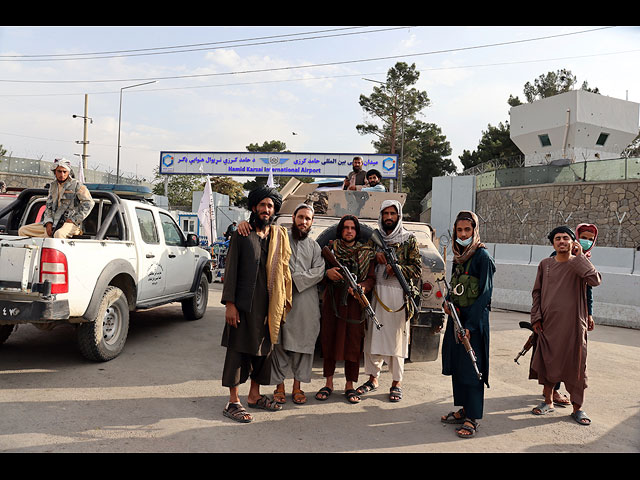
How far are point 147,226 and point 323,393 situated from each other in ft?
11.4

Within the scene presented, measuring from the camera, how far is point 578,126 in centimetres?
3162

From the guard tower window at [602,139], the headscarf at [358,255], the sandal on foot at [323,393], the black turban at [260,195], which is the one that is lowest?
the sandal on foot at [323,393]

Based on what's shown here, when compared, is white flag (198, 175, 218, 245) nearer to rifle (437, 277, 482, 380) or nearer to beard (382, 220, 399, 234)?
beard (382, 220, 399, 234)

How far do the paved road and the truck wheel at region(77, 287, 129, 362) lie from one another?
18 centimetres

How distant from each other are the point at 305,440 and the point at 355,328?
4.02 feet

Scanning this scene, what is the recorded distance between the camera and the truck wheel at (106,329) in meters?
4.87

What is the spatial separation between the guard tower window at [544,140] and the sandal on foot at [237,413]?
117 ft

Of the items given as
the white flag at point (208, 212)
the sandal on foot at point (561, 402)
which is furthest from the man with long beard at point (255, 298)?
the white flag at point (208, 212)

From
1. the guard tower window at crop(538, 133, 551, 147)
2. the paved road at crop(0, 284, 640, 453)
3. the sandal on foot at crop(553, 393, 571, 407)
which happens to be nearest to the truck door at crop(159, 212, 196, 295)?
the paved road at crop(0, 284, 640, 453)

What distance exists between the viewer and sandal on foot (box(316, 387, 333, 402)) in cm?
433

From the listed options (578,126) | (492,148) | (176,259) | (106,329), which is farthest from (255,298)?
(492,148)

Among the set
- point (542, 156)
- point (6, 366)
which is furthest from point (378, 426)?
point (542, 156)

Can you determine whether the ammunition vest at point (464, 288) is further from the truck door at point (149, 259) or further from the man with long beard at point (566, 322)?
the truck door at point (149, 259)

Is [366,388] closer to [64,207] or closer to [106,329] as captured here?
[106,329]
